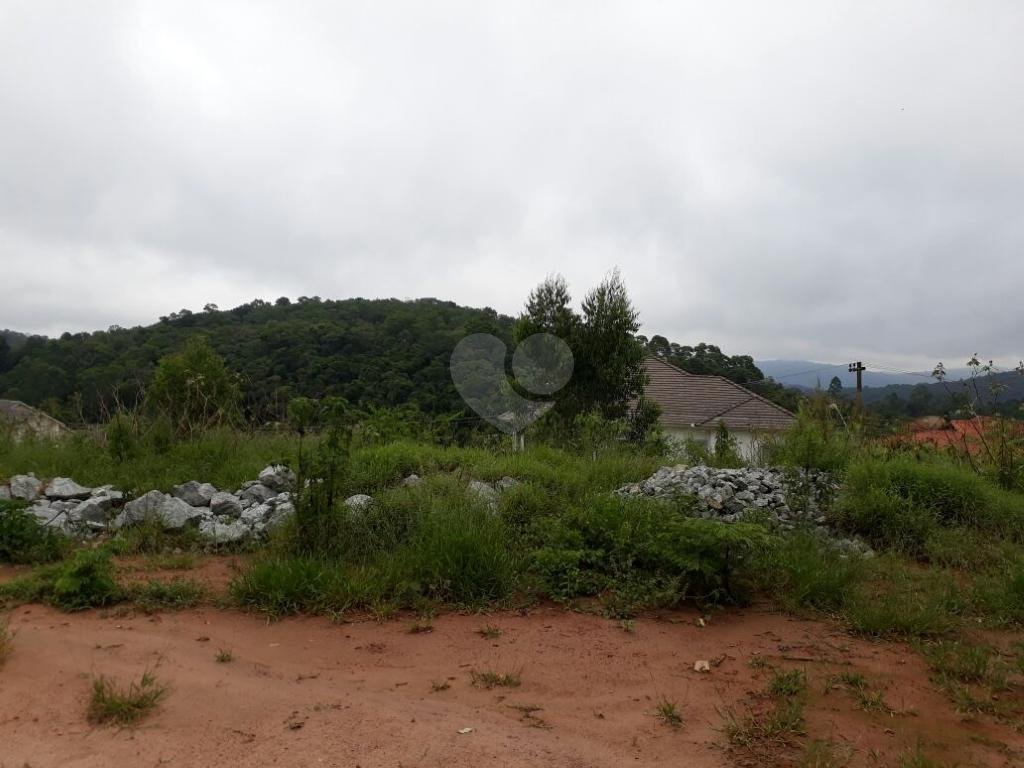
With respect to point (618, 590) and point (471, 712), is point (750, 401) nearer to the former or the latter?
point (618, 590)

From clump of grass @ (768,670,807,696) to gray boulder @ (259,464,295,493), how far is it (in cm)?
446

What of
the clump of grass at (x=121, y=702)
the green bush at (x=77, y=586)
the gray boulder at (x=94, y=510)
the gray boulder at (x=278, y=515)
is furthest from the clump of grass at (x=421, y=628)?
the gray boulder at (x=94, y=510)

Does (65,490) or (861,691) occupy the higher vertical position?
(65,490)

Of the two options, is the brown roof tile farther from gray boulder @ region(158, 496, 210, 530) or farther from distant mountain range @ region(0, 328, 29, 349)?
distant mountain range @ region(0, 328, 29, 349)

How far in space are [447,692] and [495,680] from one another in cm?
22

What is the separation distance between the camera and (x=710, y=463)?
6.86 metres

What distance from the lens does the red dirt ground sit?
7.39 feet

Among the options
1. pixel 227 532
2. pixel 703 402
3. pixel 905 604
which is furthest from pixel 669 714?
pixel 703 402

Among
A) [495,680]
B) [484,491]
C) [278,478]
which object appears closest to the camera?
[495,680]

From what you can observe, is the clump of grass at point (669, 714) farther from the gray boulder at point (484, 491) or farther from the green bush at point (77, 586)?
the green bush at point (77, 586)

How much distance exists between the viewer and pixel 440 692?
2.75m

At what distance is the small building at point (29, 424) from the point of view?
791cm

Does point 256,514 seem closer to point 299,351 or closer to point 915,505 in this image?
point 915,505

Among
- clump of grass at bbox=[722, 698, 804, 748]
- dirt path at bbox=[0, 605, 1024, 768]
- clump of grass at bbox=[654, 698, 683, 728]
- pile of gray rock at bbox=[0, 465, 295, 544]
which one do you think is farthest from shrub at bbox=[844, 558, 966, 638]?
pile of gray rock at bbox=[0, 465, 295, 544]
